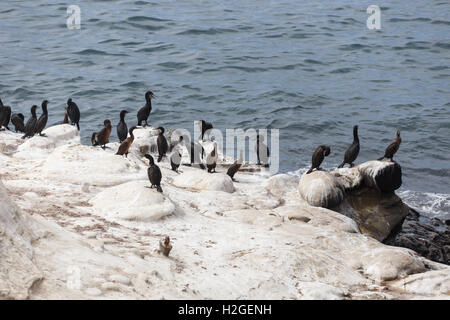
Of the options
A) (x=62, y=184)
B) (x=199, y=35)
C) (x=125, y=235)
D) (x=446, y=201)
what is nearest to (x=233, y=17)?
(x=199, y=35)

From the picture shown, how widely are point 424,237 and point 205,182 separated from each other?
4894 mm

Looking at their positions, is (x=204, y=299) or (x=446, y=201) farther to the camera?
(x=446, y=201)

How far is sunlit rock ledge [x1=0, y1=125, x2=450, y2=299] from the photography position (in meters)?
8.38

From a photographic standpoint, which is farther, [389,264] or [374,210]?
[374,210]

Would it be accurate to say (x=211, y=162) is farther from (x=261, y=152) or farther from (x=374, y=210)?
(x=374, y=210)

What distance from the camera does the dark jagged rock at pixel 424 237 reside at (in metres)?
14.5

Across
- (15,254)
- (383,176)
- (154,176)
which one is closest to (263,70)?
(383,176)

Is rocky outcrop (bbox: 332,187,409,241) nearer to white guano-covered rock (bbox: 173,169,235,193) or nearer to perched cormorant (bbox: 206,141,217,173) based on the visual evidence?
white guano-covered rock (bbox: 173,169,235,193)

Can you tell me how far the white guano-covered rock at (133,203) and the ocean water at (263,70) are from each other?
322 inches

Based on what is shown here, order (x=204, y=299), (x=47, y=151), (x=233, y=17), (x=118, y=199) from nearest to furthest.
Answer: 1. (x=204, y=299)
2. (x=118, y=199)
3. (x=47, y=151)
4. (x=233, y=17)

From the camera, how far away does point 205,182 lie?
14.2 m

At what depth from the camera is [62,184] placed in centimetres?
1278

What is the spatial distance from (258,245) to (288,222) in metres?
1.74

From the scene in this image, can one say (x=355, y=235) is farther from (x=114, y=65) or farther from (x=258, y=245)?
(x=114, y=65)
